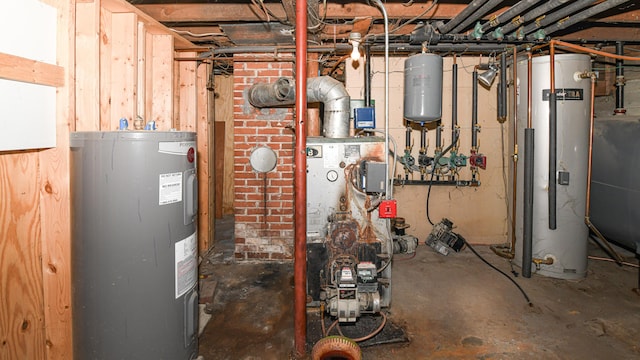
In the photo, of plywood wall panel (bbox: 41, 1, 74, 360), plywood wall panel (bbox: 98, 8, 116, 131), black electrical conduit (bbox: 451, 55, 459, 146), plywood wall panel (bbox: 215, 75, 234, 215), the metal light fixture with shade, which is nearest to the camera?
plywood wall panel (bbox: 41, 1, 74, 360)

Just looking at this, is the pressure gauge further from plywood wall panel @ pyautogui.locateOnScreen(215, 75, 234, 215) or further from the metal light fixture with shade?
plywood wall panel @ pyautogui.locateOnScreen(215, 75, 234, 215)

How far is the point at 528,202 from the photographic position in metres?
2.96

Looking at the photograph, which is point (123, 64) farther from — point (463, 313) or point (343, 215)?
point (463, 313)

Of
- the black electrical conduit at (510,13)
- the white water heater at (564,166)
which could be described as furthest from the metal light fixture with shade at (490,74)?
the black electrical conduit at (510,13)

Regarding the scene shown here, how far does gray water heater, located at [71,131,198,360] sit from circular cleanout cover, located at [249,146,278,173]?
179 centimetres

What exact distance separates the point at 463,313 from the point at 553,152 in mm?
1622

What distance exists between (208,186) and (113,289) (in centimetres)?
231

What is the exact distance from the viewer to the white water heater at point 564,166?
Result: 114 inches

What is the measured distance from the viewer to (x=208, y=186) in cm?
368

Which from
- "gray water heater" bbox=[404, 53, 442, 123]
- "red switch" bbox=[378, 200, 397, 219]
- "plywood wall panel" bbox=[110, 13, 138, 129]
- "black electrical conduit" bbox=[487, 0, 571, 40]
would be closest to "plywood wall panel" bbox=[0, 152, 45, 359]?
"plywood wall panel" bbox=[110, 13, 138, 129]

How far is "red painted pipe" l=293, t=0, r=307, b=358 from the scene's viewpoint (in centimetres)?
184

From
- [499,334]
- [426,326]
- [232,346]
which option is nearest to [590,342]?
[499,334]

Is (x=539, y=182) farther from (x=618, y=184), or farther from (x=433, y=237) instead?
(x=433, y=237)

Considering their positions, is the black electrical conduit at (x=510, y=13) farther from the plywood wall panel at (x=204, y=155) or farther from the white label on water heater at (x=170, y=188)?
the plywood wall panel at (x=204, y=155)
